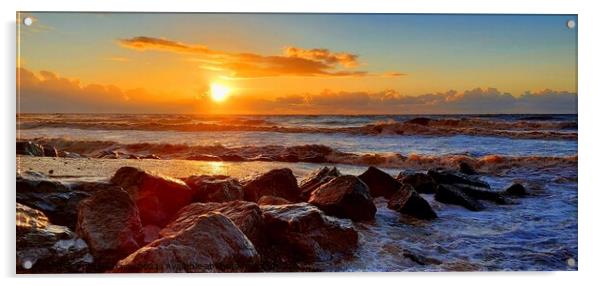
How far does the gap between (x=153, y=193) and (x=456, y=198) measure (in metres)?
2.33

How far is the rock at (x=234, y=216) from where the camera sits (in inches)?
167

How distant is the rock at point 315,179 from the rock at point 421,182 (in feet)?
1.72

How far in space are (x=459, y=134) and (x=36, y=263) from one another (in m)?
3.26

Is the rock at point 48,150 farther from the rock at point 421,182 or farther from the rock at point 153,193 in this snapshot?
the rock at point 421,182

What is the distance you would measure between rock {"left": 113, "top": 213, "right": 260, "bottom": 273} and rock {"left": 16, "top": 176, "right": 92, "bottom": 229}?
58 cm

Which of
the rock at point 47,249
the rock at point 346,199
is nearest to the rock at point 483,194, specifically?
the rock at point 346,199

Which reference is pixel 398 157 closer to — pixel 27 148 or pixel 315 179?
pixel 315 179

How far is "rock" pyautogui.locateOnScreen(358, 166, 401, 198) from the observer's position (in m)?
4.64

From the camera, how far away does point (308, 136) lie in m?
4.61
